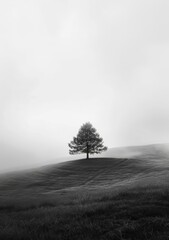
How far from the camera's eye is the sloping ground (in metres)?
31.7

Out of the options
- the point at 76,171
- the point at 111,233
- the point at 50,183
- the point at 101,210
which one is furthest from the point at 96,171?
the point at 111,233

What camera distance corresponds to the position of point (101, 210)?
10.1 meters

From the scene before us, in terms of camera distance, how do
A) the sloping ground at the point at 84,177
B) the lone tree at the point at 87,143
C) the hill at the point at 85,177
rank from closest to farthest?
the sloping ground at the point at 84,177 < the hill at the point at 85,177 < the lone tree at the point at 87,143

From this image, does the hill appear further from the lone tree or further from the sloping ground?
the lone tree

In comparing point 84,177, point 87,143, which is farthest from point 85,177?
point 87,143

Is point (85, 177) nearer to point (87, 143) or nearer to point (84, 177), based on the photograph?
point (84, 177)

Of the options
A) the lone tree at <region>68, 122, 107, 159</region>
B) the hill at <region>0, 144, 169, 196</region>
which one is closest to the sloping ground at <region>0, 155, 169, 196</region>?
the hill at <region>0, 144, 169, 196</region>

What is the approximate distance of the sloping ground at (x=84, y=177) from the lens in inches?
1249

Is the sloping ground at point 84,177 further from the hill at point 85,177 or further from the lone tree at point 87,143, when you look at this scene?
the lone tree at point 87,143

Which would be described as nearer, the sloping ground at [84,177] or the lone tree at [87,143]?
the sloping ground at [84,177]

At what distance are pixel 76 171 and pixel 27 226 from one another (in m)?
39.7

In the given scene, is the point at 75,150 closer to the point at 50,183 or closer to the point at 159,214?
the point at 50,183

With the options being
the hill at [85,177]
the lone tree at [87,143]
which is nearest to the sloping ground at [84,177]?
the hill at [85,177]

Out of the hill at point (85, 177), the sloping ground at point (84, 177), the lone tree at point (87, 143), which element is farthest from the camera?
the lone tree at point (87, 143)
